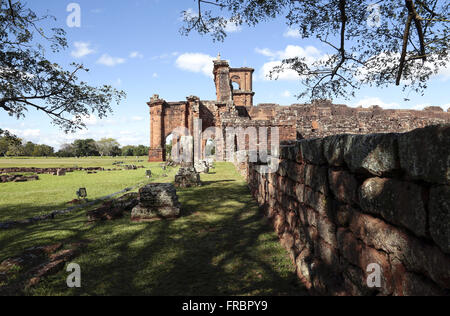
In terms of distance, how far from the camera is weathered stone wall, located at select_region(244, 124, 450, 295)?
135cm

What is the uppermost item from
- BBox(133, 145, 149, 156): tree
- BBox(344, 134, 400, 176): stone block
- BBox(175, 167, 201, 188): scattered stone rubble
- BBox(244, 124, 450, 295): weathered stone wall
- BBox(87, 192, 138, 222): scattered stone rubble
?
BBox(133, 145, 149, 156): tree

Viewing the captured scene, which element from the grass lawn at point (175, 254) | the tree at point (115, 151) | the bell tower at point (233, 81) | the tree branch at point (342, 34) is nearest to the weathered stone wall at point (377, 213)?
the grass lawn at point (175, 254)

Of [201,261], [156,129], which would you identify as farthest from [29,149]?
[201,261]

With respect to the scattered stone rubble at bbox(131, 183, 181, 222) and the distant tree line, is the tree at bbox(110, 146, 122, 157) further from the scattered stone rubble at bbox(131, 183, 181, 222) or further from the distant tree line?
the scattered stone rubble at bbox(131, 183, 181, 222)

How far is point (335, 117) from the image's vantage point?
23.2m

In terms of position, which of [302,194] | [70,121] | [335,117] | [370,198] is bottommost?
[302,194]

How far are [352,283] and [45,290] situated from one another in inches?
134

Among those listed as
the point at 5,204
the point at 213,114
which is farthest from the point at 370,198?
the point at 213,114

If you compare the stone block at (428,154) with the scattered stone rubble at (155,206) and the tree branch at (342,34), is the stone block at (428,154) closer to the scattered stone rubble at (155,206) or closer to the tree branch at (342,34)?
the scattered stone rubble at (155,206)

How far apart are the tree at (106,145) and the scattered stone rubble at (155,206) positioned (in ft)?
361

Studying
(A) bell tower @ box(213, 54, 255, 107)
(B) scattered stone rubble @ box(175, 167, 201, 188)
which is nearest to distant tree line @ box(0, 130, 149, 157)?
(A) bell tower @ box(213, 54, 255, 107)

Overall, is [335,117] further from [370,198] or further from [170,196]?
[370,198]

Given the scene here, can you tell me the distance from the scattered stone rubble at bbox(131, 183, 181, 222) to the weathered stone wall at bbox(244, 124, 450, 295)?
11.7 feet

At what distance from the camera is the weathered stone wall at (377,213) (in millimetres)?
1347
